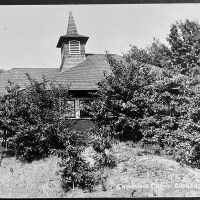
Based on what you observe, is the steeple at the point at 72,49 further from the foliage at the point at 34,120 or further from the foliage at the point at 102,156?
the foliage at the point at 102,156

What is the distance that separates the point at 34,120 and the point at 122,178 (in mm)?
5918

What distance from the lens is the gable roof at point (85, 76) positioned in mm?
23938

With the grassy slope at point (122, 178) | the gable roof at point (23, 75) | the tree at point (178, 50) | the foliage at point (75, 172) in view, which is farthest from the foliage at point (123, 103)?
the tree at point (178, 50)

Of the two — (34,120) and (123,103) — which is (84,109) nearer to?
(123,103)

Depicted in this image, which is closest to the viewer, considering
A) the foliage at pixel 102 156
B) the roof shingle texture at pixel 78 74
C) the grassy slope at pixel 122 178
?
the grassy slope at pixel 122 178

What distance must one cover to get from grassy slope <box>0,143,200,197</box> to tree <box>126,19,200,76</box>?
16670 mm

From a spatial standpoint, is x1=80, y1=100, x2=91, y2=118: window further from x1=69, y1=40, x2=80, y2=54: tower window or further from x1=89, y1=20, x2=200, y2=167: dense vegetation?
x1=69, y1=40, x2=80, y2=54: tower window

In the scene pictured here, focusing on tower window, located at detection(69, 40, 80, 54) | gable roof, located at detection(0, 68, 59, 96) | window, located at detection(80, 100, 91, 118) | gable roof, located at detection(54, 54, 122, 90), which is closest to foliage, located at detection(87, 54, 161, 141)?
window, located at detection(80, 100, 91, 118)

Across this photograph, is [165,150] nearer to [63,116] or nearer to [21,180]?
[63,116]

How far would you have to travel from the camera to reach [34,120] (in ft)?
65.7

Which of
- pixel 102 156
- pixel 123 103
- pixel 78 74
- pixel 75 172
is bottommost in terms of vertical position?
pixel 75 172

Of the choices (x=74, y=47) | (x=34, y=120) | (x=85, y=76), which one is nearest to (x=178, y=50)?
(x=74, y=47)

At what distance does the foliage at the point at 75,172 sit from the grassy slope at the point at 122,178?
0.36 m

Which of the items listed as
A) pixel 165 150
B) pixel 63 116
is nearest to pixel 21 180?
pixel 63 116
